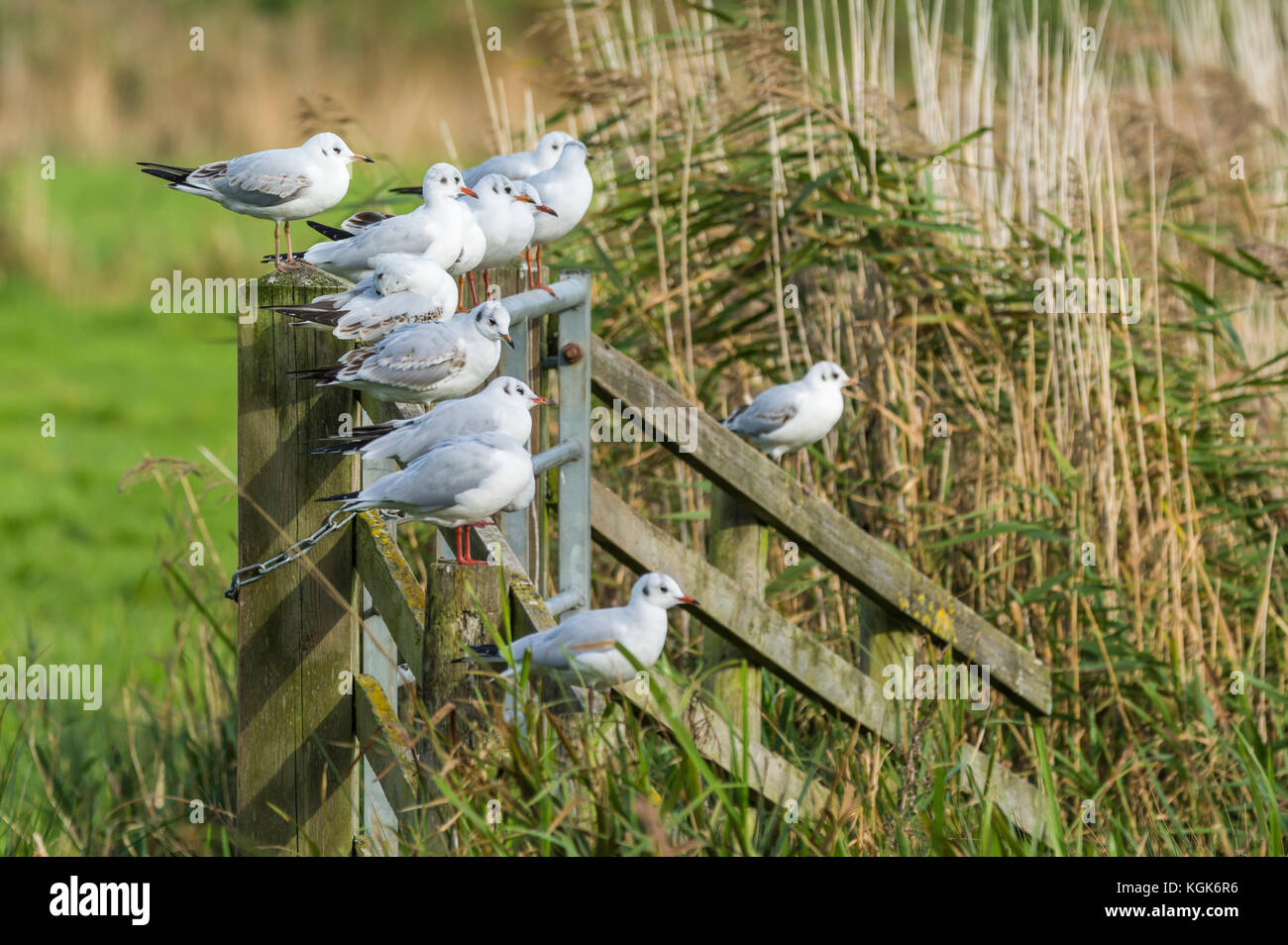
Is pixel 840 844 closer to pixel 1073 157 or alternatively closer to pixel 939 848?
pixel 939 848

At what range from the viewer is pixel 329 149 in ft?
9.64

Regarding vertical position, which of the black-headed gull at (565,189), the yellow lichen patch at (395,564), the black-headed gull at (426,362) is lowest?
the yellow lichen patch at (395,564)

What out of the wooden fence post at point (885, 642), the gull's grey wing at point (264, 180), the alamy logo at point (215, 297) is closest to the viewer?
the alamy logo at point (215, 297)

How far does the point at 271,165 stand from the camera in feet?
9.25

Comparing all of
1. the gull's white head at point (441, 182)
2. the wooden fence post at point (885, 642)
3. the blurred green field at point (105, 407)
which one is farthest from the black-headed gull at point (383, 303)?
the wooden fence post at point (885, 642)

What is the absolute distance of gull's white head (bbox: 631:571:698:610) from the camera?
2.60m

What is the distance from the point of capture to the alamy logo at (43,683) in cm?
446

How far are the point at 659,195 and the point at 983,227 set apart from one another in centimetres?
108

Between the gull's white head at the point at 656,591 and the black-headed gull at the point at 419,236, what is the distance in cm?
71

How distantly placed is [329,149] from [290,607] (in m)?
0.93

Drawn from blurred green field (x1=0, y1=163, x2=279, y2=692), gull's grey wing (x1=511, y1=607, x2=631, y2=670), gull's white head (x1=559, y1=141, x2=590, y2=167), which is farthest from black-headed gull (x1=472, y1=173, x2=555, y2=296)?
blurred green field (x1=0, y1=163, x2=279, y2=692)

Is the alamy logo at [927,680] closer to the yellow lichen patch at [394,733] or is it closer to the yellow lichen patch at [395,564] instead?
the yellow lichen patch at [395,564]

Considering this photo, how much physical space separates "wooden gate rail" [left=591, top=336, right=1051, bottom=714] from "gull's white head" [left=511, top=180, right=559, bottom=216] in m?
0.44

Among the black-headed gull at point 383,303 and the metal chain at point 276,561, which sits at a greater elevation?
the black-headed gull at point 383,303
